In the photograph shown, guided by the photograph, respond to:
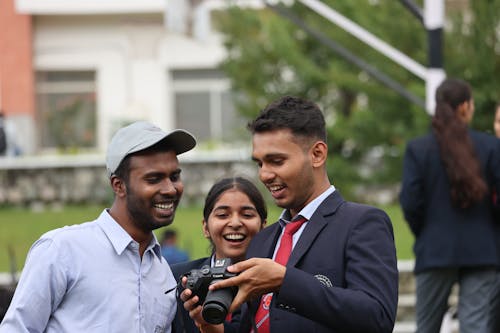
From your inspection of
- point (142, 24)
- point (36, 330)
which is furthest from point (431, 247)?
point (142, 24)

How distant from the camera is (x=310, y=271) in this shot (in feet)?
11.7

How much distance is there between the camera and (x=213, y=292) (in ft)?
11.2

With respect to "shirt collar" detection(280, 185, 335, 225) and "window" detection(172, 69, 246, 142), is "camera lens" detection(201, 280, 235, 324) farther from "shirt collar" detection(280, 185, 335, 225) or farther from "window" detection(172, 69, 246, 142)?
"window" detection(172, 69, 246, 142)

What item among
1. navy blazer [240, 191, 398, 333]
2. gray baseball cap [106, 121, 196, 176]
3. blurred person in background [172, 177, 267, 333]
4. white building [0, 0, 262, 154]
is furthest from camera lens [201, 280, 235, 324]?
white building [0, 0, 262, 154]

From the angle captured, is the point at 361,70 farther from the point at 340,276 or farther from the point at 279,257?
the point at 340,276

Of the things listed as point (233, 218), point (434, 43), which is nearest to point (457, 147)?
point (233, 218)

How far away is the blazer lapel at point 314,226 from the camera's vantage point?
11.9 feet

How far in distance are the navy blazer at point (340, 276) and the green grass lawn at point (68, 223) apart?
8068 millimetres

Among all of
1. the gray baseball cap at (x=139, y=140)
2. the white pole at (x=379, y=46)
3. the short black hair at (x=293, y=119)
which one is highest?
the white pole at (x=379, y=46)

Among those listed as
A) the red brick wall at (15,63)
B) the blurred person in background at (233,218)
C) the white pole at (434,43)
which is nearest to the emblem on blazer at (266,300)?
the blurred person in background at (233,218)

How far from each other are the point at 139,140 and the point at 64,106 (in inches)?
823

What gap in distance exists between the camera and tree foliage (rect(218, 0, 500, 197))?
12.2 metres

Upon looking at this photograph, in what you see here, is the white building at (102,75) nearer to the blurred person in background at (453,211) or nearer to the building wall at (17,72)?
the building wall at (17,72)

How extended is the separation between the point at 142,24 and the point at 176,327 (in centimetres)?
2029
